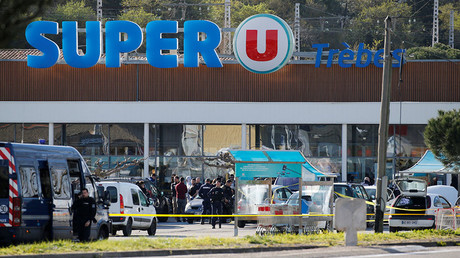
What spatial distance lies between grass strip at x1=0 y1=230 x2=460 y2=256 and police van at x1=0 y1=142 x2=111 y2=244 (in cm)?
50

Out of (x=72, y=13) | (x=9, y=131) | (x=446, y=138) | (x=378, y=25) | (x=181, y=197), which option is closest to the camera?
(x=446, y=138)

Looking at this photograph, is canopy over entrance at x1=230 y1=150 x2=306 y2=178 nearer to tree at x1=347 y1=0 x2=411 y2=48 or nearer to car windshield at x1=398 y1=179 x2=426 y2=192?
car windshield at x1=398 y1=179 x2=426 y2=192

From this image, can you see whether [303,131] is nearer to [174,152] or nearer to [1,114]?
[174,152]

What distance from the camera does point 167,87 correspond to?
4594 centimetres

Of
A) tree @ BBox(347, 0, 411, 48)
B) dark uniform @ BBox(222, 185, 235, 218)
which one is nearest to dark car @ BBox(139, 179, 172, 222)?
dark uniform @ BBox(222, 185, 235, 218)

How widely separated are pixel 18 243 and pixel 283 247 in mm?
5634

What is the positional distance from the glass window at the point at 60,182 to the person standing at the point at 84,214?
17.6 inches

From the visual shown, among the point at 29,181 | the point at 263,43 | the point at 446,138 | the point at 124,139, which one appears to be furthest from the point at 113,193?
the point at 263,43

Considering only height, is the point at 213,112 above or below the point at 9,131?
above

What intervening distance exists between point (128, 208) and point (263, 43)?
67.1ft

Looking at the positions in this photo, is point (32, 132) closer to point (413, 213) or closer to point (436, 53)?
point (413, 213)

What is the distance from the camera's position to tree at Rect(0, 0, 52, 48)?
11.1 metres

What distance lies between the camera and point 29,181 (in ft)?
58.6

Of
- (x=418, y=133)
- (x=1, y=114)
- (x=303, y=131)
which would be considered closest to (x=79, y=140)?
(x=1, y=114)
